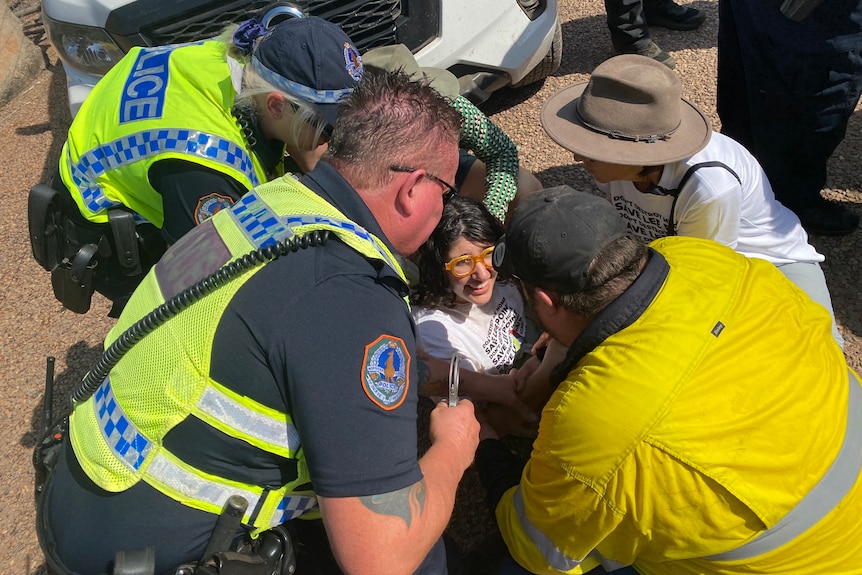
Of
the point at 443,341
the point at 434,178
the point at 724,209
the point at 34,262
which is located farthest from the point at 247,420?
the point at 34,262

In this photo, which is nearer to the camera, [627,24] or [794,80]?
[794,80]

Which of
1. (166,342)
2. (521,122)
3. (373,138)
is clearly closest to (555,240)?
(373,138)

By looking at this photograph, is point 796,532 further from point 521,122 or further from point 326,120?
point 521,122

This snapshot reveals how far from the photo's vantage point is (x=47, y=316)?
4020 mm

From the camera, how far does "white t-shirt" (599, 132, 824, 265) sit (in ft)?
8.90

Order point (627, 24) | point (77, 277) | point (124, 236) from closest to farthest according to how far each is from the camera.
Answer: point (124, 236) → point (77, 277) → point (627, 24)

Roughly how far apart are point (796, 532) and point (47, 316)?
3.90m

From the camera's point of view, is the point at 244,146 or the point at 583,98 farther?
the point at 583,98

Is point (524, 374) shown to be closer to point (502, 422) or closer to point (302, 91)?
point (502, 422)

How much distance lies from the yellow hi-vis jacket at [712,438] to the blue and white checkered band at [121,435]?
1.05 meters

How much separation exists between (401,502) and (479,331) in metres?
1.45

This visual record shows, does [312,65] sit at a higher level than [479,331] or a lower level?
higher

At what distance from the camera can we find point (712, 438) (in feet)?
5.49

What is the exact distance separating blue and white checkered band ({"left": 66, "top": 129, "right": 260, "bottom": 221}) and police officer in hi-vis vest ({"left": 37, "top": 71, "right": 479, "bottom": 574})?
2.01 feet
